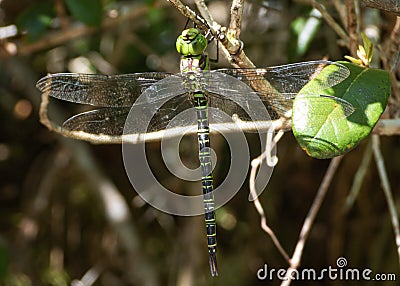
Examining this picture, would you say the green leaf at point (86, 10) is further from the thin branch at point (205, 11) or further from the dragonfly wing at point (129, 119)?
the thin branch at point (205, 11)

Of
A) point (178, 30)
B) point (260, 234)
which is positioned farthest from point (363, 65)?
point (260, 234)

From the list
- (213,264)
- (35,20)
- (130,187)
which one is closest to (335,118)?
(213,264)

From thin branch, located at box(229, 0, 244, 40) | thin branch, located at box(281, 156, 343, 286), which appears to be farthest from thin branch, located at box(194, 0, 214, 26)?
thin branch, located at box(281, 156, 343, 286)

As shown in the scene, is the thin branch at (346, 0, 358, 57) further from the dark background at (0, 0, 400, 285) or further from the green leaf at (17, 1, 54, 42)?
the green leaf at (17, 1, 54, 42)

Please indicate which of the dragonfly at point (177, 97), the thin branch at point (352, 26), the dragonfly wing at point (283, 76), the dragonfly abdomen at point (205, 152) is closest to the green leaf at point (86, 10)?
the dragonfly at point (177, 97)
